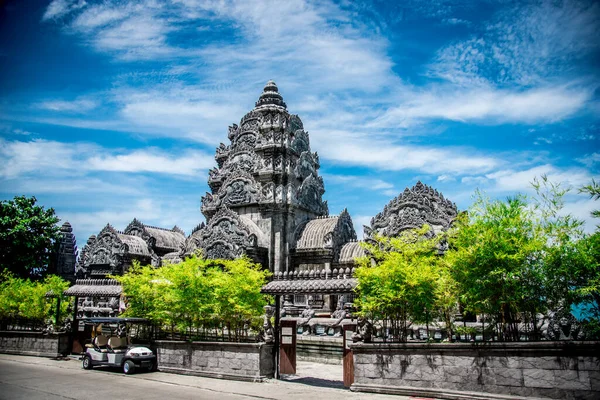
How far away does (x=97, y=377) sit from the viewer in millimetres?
16719

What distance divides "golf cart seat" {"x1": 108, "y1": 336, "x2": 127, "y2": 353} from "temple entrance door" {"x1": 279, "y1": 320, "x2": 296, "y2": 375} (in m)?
6.52

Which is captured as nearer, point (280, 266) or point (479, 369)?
point (479, 369)

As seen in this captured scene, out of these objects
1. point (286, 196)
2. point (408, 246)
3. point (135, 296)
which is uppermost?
point (286, 196)

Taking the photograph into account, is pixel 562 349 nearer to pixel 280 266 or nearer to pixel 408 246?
pixel 408 246

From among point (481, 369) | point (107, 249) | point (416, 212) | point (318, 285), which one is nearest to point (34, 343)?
point (318, 285)

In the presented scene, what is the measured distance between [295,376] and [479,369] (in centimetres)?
708

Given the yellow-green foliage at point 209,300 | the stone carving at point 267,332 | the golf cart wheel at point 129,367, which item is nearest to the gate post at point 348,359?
the stone carving at point 267,332

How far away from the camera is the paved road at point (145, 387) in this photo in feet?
43.4

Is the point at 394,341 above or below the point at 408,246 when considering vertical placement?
below

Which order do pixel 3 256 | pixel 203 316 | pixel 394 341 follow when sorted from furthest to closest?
pixel 3 256 → pixel 203 316 → pixel 394 341

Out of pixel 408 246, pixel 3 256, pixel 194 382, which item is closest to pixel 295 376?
pixel 194 382

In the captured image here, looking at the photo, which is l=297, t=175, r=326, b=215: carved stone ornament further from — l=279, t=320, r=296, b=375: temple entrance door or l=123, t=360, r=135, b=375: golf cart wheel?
l=123, t=360, r=135, b=375: golf cart wheel

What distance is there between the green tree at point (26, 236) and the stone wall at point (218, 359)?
116ft

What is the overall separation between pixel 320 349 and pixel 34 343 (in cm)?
1484
